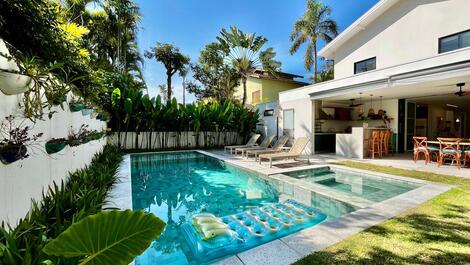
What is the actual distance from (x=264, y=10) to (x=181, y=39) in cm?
1277

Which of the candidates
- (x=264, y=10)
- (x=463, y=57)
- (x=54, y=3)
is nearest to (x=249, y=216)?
(x=54, y=3)

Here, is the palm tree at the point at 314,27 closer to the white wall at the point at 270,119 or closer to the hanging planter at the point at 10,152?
the white wall at the point at 270,119

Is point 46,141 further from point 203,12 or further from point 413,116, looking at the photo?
point 413,116

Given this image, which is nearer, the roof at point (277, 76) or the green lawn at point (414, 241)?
the green lawn at point (414, 241)

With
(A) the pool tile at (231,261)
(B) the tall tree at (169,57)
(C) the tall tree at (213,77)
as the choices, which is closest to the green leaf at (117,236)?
(A) the pool tile at (231,261)

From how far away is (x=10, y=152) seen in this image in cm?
242

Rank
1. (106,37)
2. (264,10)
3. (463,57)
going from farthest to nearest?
1. (106,37)
2. (264,10)
3. (463,57)

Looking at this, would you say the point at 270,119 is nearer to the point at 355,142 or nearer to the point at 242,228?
the point at 355,142

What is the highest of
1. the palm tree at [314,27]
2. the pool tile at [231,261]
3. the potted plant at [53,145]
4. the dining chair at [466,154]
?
the palm tree at [314,27]

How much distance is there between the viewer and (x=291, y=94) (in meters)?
15.2

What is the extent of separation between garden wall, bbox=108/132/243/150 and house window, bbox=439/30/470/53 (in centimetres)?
1388

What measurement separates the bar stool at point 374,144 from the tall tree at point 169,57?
2109 centimetres

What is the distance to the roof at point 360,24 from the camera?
13.7m

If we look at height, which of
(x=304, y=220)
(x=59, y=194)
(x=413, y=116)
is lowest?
(x=304, y=220)
